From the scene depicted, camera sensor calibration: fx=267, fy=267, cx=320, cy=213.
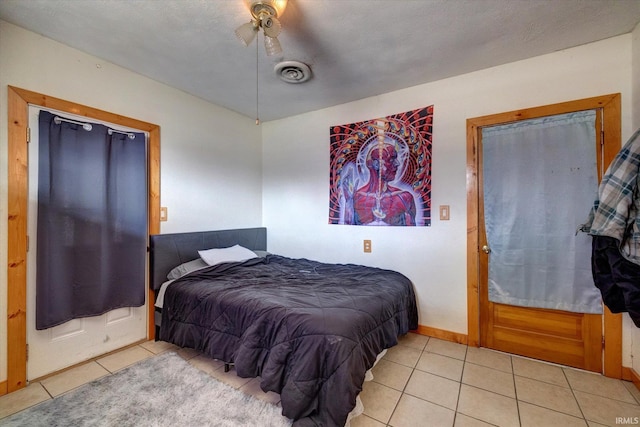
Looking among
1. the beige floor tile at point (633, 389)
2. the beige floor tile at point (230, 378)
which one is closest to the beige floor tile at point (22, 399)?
the beige floor tile at point (230, 378)

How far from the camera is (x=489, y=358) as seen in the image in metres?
2.29

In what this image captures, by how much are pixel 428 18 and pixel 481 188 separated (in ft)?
4.89

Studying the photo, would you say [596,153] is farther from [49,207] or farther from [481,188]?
[49,207]

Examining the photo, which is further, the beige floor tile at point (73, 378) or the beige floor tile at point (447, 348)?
the beige floor tile at point (447, 348)

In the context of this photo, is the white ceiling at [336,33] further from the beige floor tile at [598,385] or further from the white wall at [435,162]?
the beige floor tile at [598,385]

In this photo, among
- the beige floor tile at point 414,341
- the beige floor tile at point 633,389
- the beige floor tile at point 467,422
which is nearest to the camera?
the beige floor tile at point 467,422

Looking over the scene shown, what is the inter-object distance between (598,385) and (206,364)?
9.66 ft

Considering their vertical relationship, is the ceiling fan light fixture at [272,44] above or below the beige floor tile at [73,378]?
above

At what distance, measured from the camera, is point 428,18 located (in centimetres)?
181

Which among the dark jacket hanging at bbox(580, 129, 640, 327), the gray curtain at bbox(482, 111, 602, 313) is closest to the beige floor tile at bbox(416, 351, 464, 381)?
the gray curtain at bbox(482, 111, 602, 313)

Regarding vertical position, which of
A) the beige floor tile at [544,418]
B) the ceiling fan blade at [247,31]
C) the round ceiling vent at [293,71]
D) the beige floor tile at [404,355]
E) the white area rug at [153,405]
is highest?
the round ceiling vent at [293,71]

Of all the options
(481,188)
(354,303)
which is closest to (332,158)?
(481,188)

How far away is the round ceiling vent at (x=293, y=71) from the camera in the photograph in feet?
7.69

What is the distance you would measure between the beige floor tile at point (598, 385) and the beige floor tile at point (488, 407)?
0.61 m
